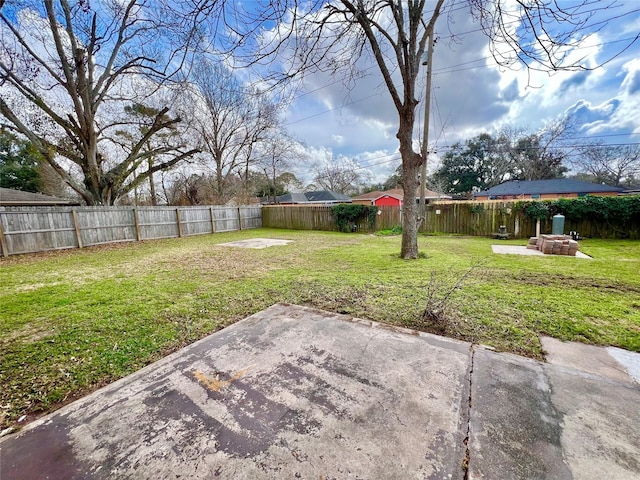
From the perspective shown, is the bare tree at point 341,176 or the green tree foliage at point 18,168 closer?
the green tree foliage at point 18,168

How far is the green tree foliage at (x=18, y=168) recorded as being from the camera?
60.7 ft

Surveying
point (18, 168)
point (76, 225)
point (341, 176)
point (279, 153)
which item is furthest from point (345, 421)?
point (341, 176)

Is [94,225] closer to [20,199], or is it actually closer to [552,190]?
[20,199]

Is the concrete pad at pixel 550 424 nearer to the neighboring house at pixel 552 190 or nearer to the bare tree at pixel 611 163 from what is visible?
the neighboring house at pixel 552 190

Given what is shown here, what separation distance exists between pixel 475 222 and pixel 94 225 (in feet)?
46.1

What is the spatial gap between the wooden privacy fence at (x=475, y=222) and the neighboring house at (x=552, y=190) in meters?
11.5

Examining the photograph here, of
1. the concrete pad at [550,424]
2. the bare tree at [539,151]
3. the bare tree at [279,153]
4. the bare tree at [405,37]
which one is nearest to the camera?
the concrete pad at [550,424]

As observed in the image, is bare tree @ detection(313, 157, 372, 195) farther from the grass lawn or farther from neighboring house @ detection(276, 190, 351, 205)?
the grass lawn

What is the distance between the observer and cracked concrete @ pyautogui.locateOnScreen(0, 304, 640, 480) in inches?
44.4

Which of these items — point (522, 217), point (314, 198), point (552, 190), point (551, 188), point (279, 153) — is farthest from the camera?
point (314, 198)

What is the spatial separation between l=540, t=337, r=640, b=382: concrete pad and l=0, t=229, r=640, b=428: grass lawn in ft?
0.35

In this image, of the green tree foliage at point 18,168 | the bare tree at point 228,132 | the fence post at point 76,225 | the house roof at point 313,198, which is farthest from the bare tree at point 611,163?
the green tree foliage at point 18,168

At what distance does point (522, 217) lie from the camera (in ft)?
31.4

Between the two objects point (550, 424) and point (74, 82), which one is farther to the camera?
point (74, 82)
